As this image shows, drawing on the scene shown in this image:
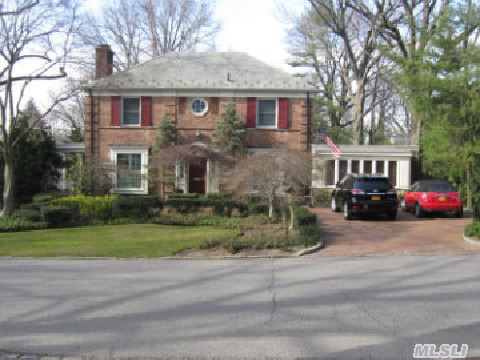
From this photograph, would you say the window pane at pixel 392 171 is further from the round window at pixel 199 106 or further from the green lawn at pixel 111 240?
the green lawn at pixel 111 240

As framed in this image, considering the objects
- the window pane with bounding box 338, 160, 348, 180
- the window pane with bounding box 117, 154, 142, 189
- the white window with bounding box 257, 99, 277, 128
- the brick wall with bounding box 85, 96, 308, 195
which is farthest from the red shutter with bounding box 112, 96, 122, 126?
the window pane with bounding box 338, 160, 348, 180

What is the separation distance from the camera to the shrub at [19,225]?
1902cm

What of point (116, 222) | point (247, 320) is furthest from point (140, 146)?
point (247, 320)

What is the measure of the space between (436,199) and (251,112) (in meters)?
10.6

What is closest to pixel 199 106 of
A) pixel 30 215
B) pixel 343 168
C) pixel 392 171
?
pixel 343 168

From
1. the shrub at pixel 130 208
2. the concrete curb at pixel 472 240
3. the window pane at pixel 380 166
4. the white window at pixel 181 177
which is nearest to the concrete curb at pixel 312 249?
the concrete curb at pixel 472 240

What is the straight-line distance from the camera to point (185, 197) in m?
23.9

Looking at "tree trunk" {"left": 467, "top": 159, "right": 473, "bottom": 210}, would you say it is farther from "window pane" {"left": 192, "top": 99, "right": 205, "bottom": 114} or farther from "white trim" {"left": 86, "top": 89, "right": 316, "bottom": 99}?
"window pane" {"left": 192, "top": 99, "right": 205, "bottom": 114}

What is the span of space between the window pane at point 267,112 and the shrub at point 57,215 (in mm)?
11466

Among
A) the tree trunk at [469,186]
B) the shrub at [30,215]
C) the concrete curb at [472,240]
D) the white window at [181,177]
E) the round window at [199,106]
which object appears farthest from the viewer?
the round window at [199,106]

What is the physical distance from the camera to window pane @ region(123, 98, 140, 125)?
27844 mm

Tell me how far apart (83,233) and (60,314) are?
1123 centimetres

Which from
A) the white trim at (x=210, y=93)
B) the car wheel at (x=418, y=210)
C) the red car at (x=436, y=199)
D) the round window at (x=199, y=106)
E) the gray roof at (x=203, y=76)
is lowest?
the car wheel at (x=418, y=210)

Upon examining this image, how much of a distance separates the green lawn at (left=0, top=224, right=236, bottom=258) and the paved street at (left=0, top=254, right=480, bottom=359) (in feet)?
8.12
